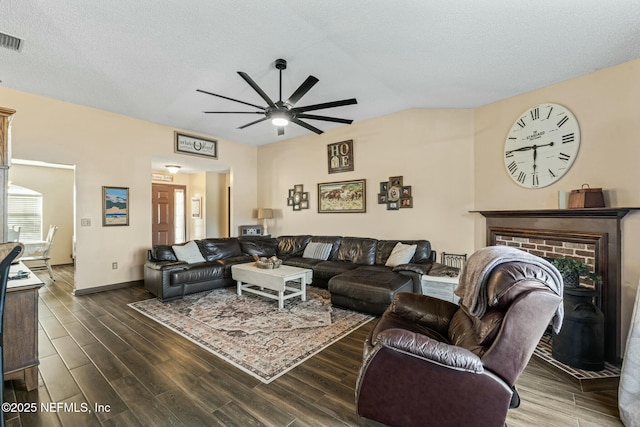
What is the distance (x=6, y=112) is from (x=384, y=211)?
484cm

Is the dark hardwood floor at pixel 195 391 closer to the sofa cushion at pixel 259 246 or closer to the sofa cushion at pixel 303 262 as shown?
the sofa cushion at pixel 303 262

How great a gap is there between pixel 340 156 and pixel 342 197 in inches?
34.4

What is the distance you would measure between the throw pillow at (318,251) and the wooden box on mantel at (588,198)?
3.59 m

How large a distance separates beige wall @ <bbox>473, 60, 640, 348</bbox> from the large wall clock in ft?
0.24

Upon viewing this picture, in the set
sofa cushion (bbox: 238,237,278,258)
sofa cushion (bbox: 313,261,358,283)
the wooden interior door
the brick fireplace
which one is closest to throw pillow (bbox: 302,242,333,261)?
sofa cushion (bbox: 313,261,358,283)

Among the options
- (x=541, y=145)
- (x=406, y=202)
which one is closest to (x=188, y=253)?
(x=406, y=202)

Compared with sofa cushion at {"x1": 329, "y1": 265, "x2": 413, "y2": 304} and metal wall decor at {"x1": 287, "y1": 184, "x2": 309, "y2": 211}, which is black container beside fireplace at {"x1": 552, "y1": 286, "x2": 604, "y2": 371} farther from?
metal wall decor at {"x1": 287, "y1": 184, "x2": 309, "y2": 211}

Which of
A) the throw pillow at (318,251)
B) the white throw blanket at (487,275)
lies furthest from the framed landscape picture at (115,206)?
the white throw blanket at (487,275)

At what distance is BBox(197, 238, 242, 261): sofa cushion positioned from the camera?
5238 mm

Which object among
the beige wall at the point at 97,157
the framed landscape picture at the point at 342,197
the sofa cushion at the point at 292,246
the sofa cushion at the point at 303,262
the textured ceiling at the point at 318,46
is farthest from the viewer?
the sofa cushion at the point at 292,246

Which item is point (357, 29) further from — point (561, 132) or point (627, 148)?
point (627, 148)

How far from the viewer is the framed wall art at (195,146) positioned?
572 cm

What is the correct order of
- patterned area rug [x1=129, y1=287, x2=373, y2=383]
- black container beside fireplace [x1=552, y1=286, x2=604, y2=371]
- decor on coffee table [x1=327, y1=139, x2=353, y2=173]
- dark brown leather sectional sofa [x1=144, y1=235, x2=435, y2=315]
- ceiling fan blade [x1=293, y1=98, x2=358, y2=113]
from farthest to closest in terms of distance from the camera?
decor on coffee table [x1=327, y1=139, x2=353, y2=173]
dark brown leather sectional sofa [x1=144, y1=235, x2=435, y2=315]
ceiling fan blade [x1=293, y1=98, x2=358, y2=113]
patterned area rug [x1=129, y1=287, x2=373, y2=383]
black container beside fireplace [x1=552, y1=286, x2=604, y2=371]

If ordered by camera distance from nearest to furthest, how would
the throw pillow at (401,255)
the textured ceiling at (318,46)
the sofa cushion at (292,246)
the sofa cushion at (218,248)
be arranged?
1. the textured ceiling at (318,46)
2. the throw pillow at (401,255)
3. the sofa cushion at (218,248)
4. the sofa cushion at (292,246)
